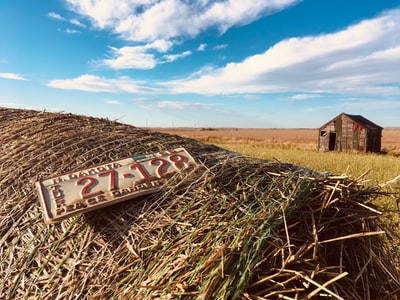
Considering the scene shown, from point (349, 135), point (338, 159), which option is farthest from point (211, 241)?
point (349, 135)

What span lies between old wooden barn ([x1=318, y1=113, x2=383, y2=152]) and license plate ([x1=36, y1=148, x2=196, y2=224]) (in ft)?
95.3

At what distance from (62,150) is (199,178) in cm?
147

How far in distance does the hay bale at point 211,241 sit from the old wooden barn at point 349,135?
2848 cm

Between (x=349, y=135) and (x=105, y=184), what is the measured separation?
30.1 metres

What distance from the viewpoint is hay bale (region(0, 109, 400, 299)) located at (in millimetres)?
1933

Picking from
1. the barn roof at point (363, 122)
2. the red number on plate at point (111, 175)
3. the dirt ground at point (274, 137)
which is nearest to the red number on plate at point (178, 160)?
the red number on plate at point (111, 175)

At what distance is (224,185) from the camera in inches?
100.0

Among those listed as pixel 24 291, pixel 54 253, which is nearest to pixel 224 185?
pixel 54 253

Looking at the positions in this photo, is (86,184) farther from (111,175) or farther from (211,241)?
(211,241)

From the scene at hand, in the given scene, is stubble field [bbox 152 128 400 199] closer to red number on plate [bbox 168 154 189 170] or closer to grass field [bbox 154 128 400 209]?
grass field [bbox 154 128 400 209]

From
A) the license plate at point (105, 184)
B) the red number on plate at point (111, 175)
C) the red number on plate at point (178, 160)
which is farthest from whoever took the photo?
the red number on plate at point (178, 160)

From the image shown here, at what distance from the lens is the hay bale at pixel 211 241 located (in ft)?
6.34

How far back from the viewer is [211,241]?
80.4 inches

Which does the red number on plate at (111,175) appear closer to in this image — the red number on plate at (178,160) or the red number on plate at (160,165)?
the red number on plate at (160,165)
